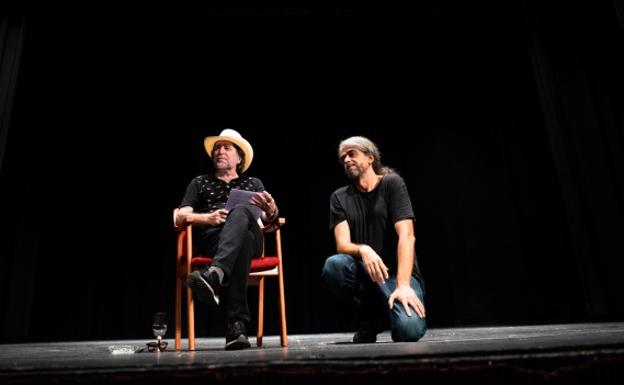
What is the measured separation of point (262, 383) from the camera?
75 cm

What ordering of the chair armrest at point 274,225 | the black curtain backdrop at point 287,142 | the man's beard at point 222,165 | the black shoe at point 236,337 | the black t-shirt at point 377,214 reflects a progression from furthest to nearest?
the black curtain backdrop at point 287,142 → the man's beard at point 222,165 → the chair armrest at point 274,225 → the black t-shirt at point 377,214 → the black shoe at point 236,337

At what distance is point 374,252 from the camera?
1.63 metres

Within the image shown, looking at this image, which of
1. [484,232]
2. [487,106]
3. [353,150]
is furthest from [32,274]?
[487,106]

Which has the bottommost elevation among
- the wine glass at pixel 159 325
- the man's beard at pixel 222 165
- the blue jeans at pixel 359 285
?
the wine glass at pixel 159 325

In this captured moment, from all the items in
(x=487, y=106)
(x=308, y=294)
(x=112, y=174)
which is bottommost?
(x=308, y=294)

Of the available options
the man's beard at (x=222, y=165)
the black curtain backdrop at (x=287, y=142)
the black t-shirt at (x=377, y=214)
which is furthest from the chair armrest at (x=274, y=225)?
the black curtain backdrop at (x=287, y=142)

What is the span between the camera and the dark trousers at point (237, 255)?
168 cm

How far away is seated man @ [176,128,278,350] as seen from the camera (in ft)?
5.26

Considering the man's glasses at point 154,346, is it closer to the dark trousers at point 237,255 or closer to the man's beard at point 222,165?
the dark trousers at point 237,255

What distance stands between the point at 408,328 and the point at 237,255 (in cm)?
73

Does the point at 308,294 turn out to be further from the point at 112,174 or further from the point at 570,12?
the point at 570,12

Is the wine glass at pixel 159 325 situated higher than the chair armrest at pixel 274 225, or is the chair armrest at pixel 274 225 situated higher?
A: the chair armrest at pixel 274 225

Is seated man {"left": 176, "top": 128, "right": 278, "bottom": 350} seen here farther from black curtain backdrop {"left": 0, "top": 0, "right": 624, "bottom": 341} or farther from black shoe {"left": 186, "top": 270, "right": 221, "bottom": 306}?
black curtain backdrop {"left": 0, "top": 0, "right": 624, "bottom": 341}

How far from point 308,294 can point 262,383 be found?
3206 mm
